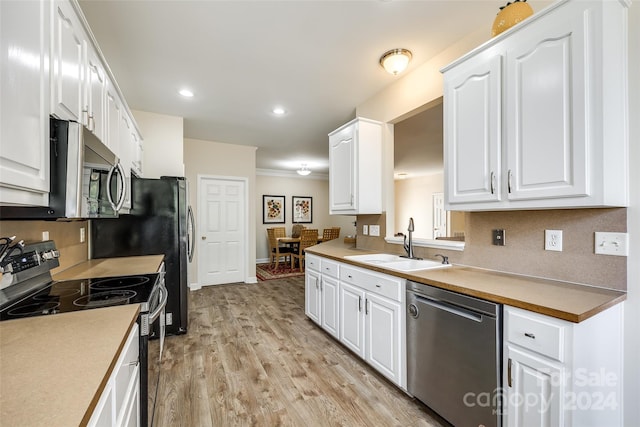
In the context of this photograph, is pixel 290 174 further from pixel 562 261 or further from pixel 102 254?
pixel 562 261

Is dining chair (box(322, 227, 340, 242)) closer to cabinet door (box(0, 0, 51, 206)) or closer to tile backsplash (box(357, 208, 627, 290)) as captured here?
tile backsplash (box(357, 208, 627, 290))

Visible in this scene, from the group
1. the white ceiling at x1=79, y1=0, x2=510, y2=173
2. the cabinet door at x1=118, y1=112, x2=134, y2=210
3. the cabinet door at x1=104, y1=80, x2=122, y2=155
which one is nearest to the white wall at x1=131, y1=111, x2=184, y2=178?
the white ceiling at x1=79, y1=0, x2=510, y2=173

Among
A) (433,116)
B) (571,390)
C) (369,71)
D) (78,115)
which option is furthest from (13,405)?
(433,116)

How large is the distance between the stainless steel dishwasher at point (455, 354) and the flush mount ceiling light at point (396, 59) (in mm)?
1830

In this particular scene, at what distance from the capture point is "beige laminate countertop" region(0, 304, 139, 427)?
0.58 meters

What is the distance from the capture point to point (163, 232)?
9.46ft

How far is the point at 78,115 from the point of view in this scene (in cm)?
140

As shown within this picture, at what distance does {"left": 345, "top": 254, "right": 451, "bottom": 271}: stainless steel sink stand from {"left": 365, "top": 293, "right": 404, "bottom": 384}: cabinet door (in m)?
0.26

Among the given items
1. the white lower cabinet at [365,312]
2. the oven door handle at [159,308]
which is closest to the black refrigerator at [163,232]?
the oven door handle at [159,308]

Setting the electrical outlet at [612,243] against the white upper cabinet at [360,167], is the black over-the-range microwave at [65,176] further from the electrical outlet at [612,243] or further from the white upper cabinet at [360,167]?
the electrical outlet at [612,243]

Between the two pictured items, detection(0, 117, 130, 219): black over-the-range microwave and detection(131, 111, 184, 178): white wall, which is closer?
detection(0, 117, 130, 219): black over-the-range microwave

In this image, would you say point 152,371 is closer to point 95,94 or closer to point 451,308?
point 95,94

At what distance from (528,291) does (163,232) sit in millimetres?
3112

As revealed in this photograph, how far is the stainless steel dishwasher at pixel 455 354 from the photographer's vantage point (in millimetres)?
1327
